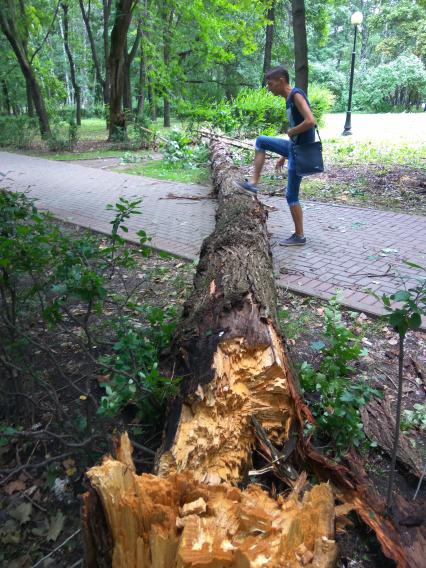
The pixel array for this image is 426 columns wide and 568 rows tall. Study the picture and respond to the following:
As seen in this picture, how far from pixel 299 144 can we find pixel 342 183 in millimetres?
4567

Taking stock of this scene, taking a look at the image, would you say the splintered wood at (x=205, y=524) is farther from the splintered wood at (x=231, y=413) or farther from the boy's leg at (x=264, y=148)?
the boy's leg at (x=264, y=148)

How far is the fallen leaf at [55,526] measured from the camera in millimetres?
2064

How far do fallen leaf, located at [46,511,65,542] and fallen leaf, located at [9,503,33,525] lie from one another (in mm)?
123

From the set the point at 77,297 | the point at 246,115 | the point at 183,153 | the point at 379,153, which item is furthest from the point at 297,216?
the point at 246,115

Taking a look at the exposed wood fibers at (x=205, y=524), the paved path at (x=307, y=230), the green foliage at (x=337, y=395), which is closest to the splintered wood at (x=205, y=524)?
the exposed wood fibers at (x=205, y=524)

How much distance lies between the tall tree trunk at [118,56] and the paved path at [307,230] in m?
6.97

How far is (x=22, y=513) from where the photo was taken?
7.16 feet

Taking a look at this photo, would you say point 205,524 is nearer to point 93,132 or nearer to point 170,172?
point 170,172

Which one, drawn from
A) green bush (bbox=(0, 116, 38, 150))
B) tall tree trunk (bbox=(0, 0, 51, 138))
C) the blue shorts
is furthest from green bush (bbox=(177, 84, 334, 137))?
the blue shorts

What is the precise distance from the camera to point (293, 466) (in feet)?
6.84

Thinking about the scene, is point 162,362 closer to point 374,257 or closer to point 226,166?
point 374,257

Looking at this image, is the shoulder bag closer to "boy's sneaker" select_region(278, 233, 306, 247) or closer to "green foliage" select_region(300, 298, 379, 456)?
"boy's sneaker" select_region(278, 233, 306, 247)

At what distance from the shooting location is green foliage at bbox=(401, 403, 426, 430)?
2697 mm

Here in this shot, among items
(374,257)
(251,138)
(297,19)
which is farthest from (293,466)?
(251,138)
